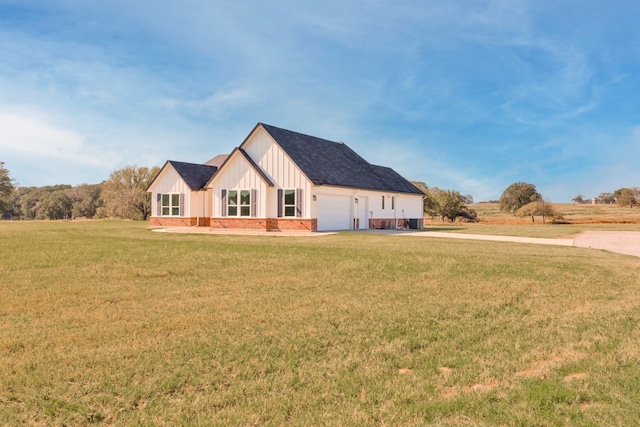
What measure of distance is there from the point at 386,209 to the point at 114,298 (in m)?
26.5

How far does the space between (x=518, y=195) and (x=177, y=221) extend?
4962cm

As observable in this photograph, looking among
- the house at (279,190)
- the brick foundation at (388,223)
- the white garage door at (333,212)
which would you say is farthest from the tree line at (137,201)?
the white garage door at (333,212)

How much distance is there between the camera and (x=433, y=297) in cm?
696

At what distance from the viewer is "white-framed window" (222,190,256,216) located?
86.8ft

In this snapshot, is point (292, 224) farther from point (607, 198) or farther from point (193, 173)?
point (607, 198)

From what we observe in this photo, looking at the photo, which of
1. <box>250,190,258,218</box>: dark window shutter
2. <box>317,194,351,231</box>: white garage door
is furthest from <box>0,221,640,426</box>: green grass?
<box>250,190,258,218</box>: dark window shutter

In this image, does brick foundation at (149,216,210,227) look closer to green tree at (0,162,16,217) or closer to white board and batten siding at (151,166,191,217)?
white board and batten siding at (151,166,191,217)

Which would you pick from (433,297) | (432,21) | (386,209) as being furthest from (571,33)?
(433,297)

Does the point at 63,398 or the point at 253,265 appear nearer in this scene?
the point at 63,398

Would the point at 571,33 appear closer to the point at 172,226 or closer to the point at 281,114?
the point at 281,114

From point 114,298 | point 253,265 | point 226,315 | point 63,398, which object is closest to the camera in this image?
point 63,398

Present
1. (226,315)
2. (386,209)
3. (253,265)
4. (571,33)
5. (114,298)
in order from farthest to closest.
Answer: (386,209)
(571,33)
(253,265)
(114,298)
(226,315)

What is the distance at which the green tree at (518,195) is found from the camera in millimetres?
A: 61156

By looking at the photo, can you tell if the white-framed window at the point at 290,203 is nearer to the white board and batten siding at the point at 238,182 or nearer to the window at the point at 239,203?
the white board and batten siding at the point at 238,182
